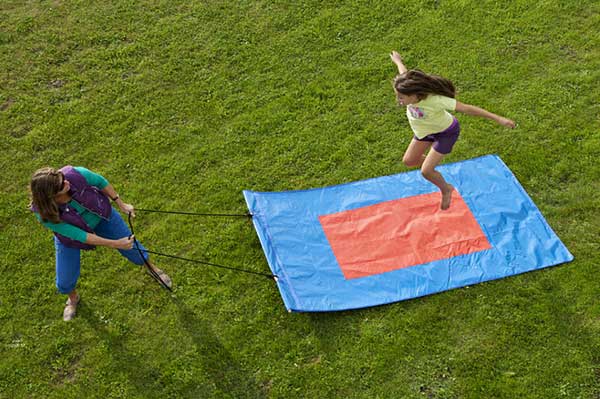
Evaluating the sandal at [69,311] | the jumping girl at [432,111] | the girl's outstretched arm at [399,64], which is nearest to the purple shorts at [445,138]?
the jumping girl at [432,111]

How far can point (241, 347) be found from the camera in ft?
20.2

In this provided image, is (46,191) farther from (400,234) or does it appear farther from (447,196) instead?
(447,196)

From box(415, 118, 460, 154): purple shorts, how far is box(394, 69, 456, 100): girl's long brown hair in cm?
46

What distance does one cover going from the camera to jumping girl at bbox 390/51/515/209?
238 inches

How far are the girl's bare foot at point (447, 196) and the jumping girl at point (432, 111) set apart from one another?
0.07 meters

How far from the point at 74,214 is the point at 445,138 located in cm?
372

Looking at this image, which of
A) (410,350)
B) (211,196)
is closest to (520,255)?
(410,350)

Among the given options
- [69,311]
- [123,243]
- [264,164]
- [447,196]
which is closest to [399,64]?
[447,196]

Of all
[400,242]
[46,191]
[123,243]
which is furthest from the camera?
[400,242]

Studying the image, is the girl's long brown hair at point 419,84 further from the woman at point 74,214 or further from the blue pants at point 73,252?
the blue pants at point 73,252

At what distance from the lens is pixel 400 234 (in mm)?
7039

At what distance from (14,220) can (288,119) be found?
12.1ft

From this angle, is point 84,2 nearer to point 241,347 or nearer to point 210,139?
point 210,139

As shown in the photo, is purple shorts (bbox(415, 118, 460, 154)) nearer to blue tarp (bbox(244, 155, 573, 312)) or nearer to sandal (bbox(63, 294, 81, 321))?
blue tarp (bbox(244, 155, 573, 312))
